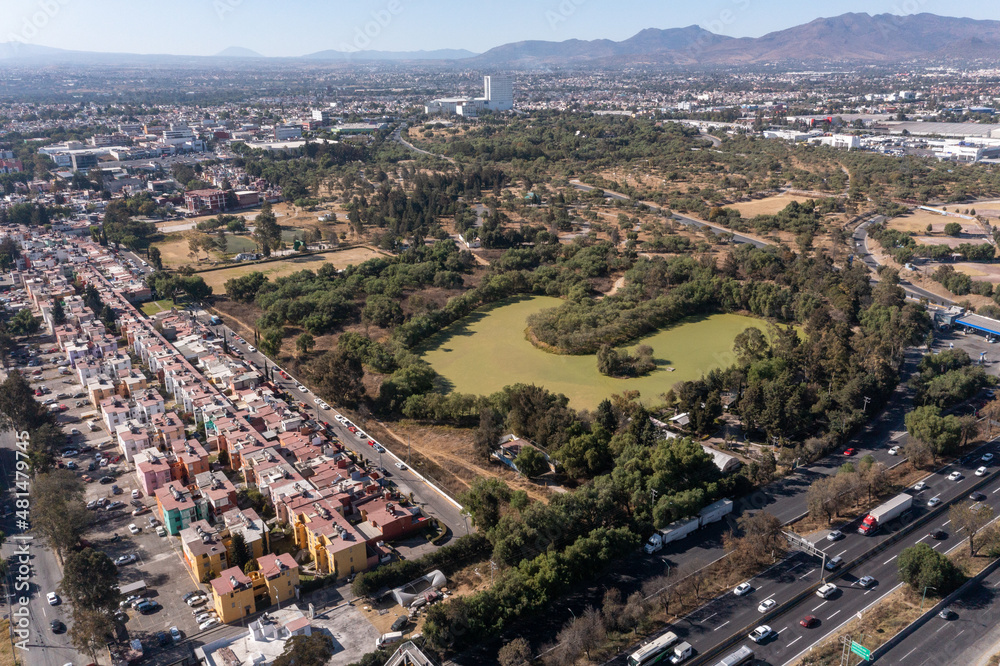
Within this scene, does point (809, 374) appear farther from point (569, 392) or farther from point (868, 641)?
point (868, 641)

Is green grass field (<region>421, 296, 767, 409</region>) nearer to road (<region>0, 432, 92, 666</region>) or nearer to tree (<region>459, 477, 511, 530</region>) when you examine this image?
tree (<region>459, 477, 511, 530</region>)

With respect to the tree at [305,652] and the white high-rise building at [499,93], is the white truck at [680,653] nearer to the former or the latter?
the tree at [305,652]

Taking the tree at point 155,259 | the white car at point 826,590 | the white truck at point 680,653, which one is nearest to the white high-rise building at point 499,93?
the tree at point 155,259

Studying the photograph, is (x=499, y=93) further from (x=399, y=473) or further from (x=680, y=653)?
(x=680, y=653)

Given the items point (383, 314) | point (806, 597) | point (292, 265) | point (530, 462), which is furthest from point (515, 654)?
point (292, 265)

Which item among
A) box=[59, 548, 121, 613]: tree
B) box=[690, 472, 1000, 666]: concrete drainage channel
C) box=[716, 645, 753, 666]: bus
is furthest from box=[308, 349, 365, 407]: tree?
box=[716, 645, 753, 666]: bus

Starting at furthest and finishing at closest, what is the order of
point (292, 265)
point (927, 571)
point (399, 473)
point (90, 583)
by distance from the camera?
point (292, 265) → point (399, 473) → point (927, 571) → point (90, 583)

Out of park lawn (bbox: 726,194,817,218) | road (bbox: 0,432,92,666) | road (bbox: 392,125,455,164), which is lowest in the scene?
road (bbox: 0,432,92,666)
